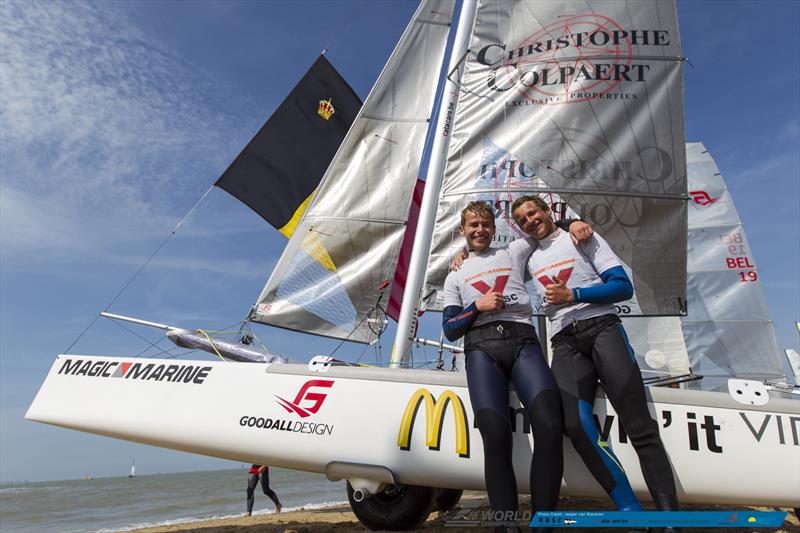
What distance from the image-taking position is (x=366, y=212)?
228 inches

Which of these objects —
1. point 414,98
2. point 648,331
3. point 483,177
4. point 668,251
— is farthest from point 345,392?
point 648,331

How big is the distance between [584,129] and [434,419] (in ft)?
10.2

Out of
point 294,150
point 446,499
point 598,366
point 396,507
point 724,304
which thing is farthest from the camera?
point 724,304

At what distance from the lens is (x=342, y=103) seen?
295 inches

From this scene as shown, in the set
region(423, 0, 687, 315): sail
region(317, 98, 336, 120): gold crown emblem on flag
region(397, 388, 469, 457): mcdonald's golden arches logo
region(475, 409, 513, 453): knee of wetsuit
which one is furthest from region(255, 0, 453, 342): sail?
region(475, 409, 513, 453): knee of wetsuit

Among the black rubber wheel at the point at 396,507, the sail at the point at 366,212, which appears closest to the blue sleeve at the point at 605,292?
the black rubber wheel at the point at 396,507

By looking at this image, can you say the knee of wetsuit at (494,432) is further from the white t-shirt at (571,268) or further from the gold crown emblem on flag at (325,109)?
the gold crown emblem on flag at (325,109)

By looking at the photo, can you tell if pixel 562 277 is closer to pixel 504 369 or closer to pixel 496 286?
pixel 496 286

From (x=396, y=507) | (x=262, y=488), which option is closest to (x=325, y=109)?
(x=396, y=507)

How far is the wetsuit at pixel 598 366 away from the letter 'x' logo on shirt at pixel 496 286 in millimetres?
216

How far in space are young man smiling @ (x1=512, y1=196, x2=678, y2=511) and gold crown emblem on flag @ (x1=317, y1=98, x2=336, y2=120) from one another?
16.4 ft

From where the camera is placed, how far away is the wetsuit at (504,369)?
2.44 metres

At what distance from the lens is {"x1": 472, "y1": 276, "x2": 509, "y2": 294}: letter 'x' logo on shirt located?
284 cm

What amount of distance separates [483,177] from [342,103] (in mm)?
3575
